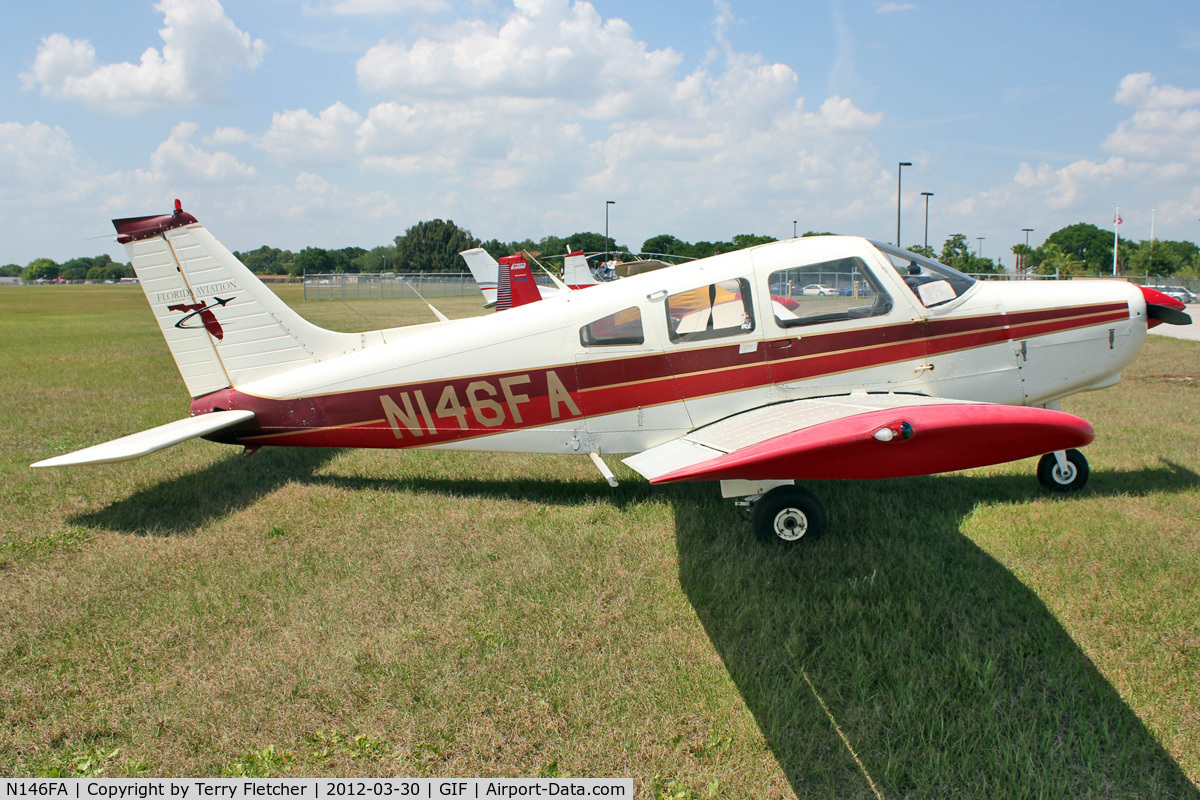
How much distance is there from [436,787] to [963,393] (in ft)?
15.8

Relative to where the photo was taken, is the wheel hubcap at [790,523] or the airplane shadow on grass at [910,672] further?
the wheel hubcap at [790,523]

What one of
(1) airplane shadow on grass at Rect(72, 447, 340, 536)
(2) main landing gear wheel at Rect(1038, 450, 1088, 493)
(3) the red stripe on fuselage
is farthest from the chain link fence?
(2) main landing gear wheel at Rect(1038, 450, 1088, 493)

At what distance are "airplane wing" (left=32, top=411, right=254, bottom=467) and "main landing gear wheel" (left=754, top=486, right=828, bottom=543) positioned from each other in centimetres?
457

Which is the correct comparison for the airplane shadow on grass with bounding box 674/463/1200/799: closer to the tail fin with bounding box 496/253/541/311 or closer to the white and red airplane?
the white and red airplane

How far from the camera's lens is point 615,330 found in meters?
5.55

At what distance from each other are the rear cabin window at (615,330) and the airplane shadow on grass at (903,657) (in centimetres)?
156

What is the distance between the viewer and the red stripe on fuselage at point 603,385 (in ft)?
17.7

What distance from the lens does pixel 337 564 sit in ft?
16.3

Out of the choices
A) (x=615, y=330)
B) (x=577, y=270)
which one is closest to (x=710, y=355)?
(x=615, y=330)

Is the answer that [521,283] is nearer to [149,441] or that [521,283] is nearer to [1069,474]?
[149,441]

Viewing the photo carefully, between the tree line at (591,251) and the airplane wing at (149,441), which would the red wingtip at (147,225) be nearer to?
the airplane wing at (149,441)

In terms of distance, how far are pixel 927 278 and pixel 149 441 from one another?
6469 millimetres

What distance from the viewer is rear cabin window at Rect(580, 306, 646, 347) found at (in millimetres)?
5523
